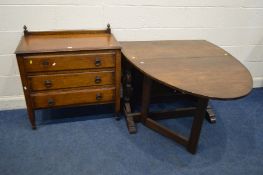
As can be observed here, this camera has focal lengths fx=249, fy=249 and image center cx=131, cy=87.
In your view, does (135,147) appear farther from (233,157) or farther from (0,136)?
(0,136)

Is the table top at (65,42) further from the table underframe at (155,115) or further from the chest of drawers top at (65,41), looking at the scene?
the table underframe at (155,115)

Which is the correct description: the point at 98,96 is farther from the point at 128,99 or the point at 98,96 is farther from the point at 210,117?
the point at 210,117

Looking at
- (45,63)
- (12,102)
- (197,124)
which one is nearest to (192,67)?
(197,124)

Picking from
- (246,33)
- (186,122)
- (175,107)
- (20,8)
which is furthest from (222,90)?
(20,8)

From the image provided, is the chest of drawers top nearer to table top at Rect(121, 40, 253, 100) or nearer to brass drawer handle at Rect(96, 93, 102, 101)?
table top at Rect(121, 40, 253, 100)

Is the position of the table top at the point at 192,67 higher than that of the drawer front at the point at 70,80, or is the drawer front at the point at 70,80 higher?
the table top at the point at 192,67

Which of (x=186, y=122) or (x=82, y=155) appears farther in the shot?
(x=186, y=122)

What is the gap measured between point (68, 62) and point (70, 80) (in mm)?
163

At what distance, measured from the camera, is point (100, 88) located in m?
2.12

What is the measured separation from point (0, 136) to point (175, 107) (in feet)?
5.51

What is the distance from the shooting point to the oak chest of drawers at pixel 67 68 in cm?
187

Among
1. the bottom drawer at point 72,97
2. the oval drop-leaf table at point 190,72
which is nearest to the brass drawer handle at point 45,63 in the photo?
the bottom drawer at point 72,97

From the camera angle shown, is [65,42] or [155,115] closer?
[65,42]

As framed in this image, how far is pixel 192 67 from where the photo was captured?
6.05 feet
